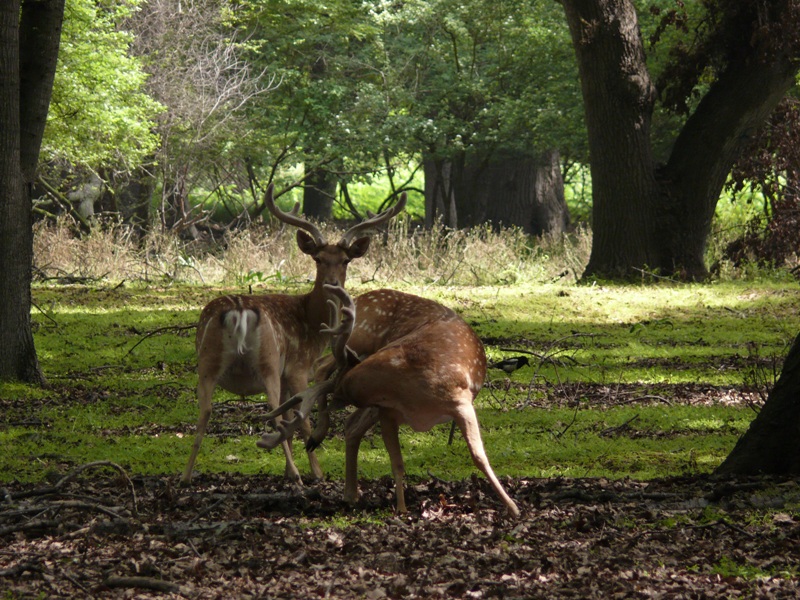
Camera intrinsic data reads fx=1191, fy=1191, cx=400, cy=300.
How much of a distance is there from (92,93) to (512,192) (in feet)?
45.8

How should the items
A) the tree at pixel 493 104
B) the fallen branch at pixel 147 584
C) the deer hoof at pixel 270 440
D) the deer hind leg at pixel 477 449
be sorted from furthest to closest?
the tree at pixel 493 104 < the deer hind leg at pixel 477 449 < the deer hoof at pixel 270 440 < the fallen branch at pixel 147 584

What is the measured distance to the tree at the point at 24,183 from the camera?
1030 centimetres

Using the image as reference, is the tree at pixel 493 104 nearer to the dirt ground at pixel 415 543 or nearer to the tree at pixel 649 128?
the tree at pixel 649 128

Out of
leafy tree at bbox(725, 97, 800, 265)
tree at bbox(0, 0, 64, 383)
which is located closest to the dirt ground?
tree at bbox(0, 0, 64, 383)

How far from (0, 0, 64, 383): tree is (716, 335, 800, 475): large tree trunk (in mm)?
6559

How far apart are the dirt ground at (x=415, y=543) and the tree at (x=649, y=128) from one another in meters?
11.7

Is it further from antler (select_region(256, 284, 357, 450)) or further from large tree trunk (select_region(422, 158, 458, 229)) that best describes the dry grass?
antler (select_region(256, 284, 357, 450))

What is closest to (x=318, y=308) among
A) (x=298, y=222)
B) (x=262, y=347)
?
(x=298, y=222)

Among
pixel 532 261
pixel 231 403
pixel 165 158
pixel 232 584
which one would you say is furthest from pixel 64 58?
pixel 232 584

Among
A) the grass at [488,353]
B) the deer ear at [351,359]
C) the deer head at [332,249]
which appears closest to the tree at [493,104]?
the grass at [488,353]

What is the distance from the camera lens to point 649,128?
18.1m

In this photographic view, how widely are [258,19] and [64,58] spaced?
12.1m

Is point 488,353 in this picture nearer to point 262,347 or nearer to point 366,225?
point 366,225

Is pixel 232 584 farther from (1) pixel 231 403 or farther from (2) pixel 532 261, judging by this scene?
(2) pixel 532 261
